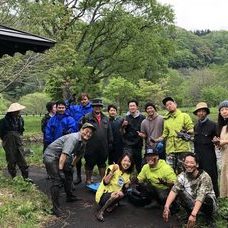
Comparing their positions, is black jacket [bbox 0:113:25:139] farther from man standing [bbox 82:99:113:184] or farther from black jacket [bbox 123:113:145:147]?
black jacket [bbox 123:113:145:147]

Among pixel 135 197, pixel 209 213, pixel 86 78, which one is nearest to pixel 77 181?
pixel 135 197

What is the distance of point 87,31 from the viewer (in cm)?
2384

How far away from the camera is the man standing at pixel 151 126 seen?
7589 mm

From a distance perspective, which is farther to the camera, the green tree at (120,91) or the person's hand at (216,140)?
the green tree at (120,91)

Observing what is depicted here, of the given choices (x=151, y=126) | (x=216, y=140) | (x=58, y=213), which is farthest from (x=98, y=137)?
(x=216, y=140)

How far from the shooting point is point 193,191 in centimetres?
595

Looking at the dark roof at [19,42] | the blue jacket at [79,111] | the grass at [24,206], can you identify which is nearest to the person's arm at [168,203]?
the grass at [24,206]

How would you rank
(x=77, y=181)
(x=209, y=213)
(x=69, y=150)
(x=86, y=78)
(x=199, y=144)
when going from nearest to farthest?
(x=209, y=213) < (x=69, y=150) < (x=199, y=144) < (x=77, y=181) < (x=86, y=78)

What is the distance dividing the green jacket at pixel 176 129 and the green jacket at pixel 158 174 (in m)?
0.57

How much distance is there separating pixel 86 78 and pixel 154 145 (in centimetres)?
1501

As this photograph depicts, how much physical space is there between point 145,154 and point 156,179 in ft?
1.58

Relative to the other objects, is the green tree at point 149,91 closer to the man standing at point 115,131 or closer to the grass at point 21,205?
the man standing at point 115,131

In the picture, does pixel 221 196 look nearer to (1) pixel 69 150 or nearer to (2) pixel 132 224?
(2) pixel 132 224

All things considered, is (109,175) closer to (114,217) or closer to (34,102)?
(114,217)
